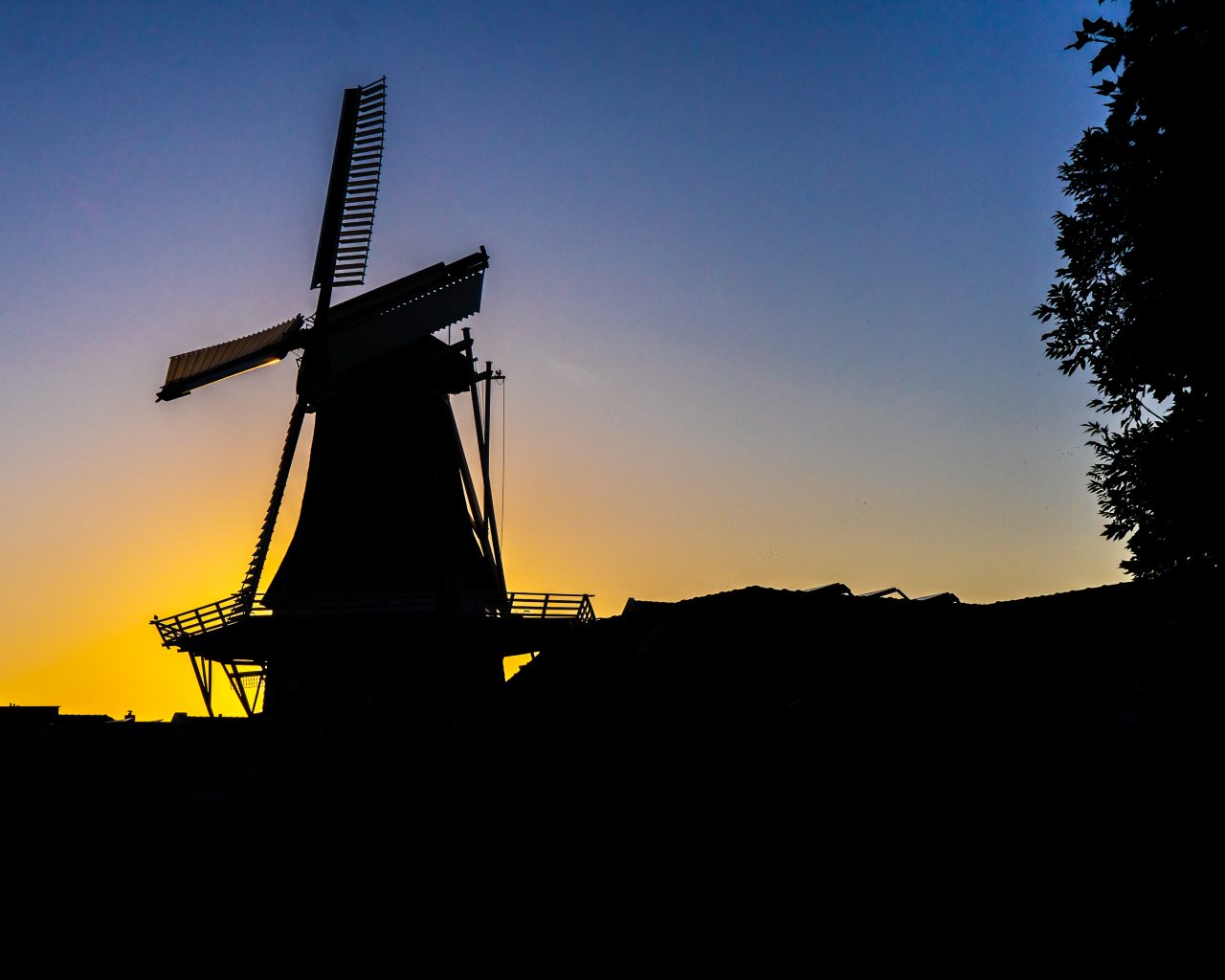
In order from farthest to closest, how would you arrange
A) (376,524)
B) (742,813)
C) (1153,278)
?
1. (376,524)
2. (1153,278)
3. (742,813)

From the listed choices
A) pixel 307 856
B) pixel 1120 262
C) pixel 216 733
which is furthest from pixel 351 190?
pixel 307 856

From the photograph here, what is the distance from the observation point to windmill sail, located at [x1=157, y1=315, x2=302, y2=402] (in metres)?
25.4

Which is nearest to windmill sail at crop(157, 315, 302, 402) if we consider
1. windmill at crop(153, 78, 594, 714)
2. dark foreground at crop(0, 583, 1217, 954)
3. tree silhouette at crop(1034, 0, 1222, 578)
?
windmill at crop(153, 78, 594, 714)

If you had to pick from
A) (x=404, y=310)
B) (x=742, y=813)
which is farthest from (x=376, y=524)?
(x=742, y=813)

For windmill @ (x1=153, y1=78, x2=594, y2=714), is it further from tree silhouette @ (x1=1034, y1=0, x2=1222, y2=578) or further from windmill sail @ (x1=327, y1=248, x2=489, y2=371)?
tree silhouette @ (x1=1034, y1=0, x2=1222, y2=578)

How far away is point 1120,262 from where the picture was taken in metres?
15.3

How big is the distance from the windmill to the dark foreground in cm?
1036

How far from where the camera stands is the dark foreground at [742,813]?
324 inches

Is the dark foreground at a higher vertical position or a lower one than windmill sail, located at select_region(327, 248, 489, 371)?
lower

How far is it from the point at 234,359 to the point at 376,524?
19.0 ft

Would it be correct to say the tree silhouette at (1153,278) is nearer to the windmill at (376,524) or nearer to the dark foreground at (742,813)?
the dark foreground at (742,813)

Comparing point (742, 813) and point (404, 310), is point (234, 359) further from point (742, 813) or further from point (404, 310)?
point (742, 813)

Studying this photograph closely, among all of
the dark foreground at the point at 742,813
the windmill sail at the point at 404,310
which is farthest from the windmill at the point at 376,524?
the dark foreground at the point at 742,813

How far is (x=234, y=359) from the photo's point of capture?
25.9m
